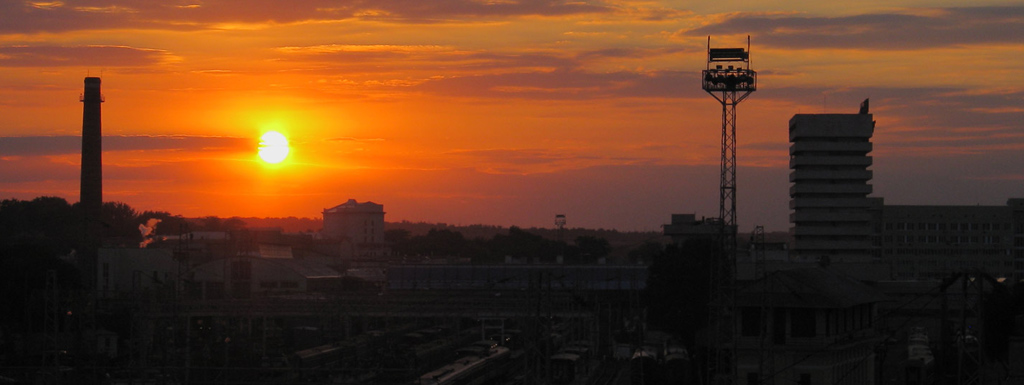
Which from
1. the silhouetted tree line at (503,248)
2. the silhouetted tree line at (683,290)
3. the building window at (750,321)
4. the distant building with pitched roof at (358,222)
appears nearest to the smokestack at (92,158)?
the silhouetted tree line at (683,290)

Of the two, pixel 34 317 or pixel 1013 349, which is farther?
pixel 34 317

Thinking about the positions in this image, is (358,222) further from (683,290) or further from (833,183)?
(683,290)

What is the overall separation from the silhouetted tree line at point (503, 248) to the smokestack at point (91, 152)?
56069 mm

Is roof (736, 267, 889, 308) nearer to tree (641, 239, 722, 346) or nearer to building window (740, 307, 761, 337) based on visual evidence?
building window (740, 307, 761, 337)

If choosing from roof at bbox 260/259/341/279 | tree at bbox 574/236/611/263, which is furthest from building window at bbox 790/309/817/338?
tree at bbox 574/236/611/263

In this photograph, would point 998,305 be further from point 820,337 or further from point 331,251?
point 331,251

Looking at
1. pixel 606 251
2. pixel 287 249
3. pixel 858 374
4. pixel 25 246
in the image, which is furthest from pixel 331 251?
pixel 858 374

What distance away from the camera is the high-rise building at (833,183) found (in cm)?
8681

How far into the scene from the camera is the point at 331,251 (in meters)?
117

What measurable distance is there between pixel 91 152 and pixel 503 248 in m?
63.4

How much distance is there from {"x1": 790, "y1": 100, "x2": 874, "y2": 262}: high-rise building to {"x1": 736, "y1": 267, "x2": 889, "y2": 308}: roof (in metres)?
59.6

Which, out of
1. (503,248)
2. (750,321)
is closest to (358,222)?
(503,248)

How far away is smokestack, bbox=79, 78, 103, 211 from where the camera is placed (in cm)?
6594

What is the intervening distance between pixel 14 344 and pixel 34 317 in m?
1.29
